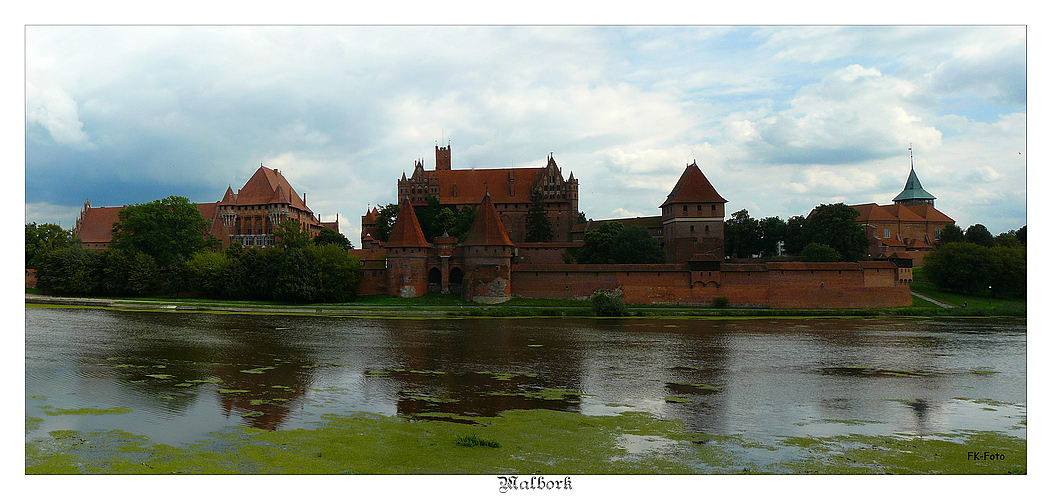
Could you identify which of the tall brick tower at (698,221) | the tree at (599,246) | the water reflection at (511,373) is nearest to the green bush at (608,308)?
the water reflection at (511,373)

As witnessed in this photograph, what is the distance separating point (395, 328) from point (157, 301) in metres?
17.0

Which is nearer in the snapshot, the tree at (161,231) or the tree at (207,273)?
the tree at (207,273)

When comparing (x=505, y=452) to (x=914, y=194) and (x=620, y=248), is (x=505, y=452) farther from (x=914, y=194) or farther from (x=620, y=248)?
(x=914, y=194)

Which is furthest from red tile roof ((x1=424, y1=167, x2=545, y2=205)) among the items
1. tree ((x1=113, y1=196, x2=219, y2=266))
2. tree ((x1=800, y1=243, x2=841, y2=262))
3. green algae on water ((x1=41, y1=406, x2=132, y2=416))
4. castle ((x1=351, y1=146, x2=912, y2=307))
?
green algae on water ((x1=41, y1=406, x2=132, y2=416))

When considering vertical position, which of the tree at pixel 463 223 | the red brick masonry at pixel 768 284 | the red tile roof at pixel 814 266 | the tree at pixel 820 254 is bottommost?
the red brick masonry at pixel 768 284

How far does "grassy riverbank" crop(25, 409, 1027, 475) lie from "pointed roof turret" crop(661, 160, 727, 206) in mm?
32808

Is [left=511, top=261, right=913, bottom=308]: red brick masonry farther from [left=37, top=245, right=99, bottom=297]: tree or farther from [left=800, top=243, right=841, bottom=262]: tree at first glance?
[left=37, top=245, right=99, bottom=297]: tree

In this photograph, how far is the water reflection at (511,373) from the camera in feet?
37.6

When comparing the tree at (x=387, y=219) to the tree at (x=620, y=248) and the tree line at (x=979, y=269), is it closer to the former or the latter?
the tree at (x=620, y=248)

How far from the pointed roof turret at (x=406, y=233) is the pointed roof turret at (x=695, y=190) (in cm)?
1681

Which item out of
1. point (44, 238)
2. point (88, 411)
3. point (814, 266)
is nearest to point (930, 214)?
point (814, 266)

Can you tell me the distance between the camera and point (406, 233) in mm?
37719

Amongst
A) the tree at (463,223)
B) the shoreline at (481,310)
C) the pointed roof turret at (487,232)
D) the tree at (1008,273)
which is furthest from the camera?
the tree at (463,223)

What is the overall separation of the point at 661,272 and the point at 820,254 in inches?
424
